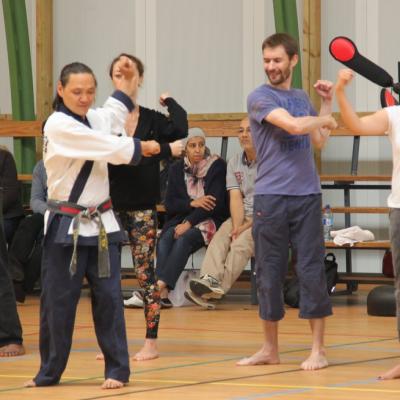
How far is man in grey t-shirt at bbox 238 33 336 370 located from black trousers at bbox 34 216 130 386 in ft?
3.02

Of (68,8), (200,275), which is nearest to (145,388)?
(200,275)

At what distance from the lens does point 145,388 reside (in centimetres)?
477

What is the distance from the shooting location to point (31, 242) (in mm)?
9438

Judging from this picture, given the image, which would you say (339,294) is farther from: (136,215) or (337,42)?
(337,42)

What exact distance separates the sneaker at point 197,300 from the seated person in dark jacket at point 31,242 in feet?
5.00

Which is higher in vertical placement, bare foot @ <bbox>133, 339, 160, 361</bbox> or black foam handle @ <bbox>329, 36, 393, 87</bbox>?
black foam handle @ <bbox>329, 36, 393, 87</bbox>

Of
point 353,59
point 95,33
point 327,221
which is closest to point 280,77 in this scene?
point 353,59

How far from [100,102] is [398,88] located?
724cm

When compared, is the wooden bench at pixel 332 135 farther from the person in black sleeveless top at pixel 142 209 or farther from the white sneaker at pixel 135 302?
the person in black sleeveless top at pixel 142 209

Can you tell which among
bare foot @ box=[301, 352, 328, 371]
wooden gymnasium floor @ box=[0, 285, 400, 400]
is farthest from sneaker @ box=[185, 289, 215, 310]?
bare foot @ box=[301, 352, 328, 371]

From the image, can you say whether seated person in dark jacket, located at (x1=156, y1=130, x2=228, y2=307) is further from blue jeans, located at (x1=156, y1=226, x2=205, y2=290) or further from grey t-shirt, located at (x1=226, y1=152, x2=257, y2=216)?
grey t-shirt, located at (x1=226, y1=152, x2=257, y2=216)

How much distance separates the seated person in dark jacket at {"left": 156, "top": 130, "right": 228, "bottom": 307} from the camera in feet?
29.2

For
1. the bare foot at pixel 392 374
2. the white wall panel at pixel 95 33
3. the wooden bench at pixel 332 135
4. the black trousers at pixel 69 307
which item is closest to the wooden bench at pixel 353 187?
the wooden bench at pixel 332 135

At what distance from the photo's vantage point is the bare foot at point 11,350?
19.6 feet
